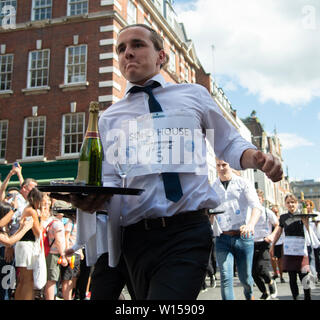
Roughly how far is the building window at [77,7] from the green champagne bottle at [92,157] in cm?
1878

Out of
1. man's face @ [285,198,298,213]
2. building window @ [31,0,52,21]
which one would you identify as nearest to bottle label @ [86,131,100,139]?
man's face @ [285,198,298,213]

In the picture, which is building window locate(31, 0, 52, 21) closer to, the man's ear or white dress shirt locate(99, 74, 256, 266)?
the man's ear

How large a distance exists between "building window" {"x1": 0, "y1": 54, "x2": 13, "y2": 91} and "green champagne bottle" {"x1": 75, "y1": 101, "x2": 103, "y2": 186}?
19.2m

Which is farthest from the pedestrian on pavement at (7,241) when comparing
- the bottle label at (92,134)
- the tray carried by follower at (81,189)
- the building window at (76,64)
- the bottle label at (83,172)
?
the building window at (76,64)

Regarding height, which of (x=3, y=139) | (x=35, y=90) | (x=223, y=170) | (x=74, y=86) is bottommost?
(x=223, y=170)

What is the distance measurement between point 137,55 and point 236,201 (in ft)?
12.6

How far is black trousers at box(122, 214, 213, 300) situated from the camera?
1.90 metres

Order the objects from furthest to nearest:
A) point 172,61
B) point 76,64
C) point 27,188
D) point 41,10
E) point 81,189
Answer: point 172,61 < point 41,10 < point 76,64 < point 27,188 < point 81,189

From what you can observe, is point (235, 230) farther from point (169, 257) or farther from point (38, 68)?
point (38, 68)

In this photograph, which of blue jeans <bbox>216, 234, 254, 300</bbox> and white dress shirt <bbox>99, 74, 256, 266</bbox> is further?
blue jeans <bbox>216, 234, 254, 300</bbox>

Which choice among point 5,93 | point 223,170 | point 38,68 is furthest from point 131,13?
point 223,170

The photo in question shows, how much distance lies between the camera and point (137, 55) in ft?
8.07

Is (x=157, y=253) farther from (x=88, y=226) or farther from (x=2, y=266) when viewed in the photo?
(x=2, y=266)

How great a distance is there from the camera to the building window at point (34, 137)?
18.7 meters
